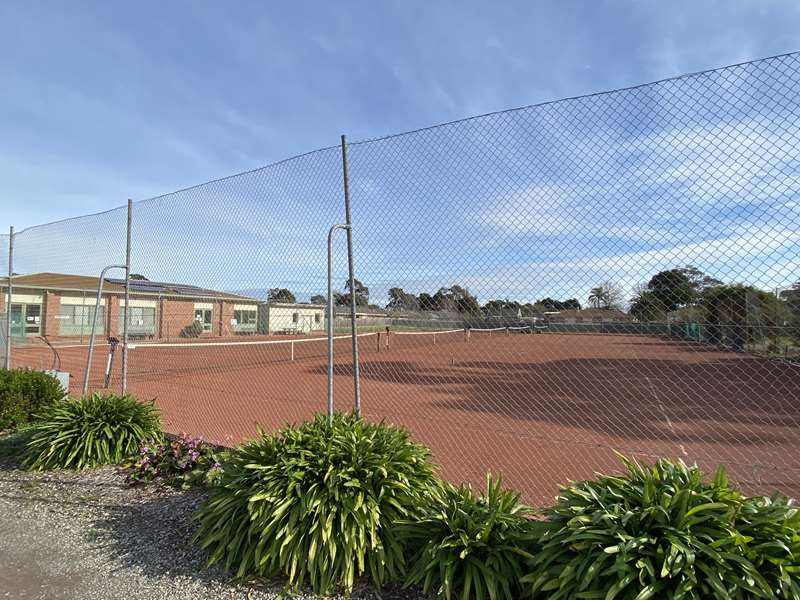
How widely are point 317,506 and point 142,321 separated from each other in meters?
8.46

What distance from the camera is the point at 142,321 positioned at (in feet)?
32.0

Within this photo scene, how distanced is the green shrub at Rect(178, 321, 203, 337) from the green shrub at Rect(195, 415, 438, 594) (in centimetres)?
542

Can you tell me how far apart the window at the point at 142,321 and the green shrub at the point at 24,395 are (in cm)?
180

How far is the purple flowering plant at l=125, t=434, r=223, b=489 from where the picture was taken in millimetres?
4283

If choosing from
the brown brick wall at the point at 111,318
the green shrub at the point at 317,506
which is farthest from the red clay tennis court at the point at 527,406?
the green shrub at the point at 317,506

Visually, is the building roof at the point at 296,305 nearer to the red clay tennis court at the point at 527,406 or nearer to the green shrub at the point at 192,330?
the red clay tennis court at the point at 527,406

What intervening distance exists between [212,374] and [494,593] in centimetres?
1362

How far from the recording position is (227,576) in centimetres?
287

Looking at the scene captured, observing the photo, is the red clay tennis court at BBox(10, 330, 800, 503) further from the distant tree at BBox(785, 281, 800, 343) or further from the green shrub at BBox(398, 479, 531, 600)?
the green shrub at BBox(398, 479, 531, 600)

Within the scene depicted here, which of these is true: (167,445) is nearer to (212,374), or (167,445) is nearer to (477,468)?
(477,468)

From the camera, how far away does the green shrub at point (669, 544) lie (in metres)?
2.00

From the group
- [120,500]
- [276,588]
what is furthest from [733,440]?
[120,500]

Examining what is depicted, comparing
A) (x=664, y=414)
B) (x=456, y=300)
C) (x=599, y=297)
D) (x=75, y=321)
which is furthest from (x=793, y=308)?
(x=75, y=321)

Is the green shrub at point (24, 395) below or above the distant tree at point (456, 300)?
below
